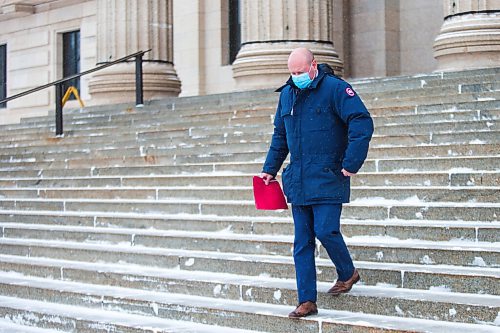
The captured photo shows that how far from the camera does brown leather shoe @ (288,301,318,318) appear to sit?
6.71 m

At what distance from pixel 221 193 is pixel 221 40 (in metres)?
12.4

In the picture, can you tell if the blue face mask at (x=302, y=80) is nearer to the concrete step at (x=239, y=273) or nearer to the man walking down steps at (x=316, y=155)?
the man walking down steps at (x=316, y=155)

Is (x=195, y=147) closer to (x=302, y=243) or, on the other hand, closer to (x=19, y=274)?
(x=19, y=274)

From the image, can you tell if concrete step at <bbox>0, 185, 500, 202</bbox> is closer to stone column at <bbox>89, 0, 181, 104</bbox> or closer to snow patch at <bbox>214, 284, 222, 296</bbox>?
snow patch at <bbox>214, 284, 222, 296</bbox>

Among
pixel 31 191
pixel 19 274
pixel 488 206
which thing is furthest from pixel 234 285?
pixel 31 191

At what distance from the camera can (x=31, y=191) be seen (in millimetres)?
12891

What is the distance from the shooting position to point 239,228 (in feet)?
30.7

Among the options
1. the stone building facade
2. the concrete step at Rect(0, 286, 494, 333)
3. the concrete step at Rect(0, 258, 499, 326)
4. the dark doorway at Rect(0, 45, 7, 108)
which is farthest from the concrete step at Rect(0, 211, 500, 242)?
the dark doorway at Rect(0, 45, 7, 108)

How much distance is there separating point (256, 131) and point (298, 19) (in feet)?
10.3

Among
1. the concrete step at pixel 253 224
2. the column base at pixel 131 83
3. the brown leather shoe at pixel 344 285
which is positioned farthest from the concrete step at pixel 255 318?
the column base at pixel 131 83

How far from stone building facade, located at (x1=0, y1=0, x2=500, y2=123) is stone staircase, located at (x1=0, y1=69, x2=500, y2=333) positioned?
4.34 feet

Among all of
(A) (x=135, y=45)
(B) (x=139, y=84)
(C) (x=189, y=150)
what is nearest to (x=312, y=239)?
(C) (x=189, y=150)

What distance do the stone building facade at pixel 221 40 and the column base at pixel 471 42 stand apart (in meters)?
0.01

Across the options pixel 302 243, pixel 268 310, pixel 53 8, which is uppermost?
pixel 53 8
